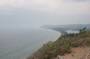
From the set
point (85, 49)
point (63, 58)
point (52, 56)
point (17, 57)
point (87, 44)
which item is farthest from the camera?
point (17, 57)

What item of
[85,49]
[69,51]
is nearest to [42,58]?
[69,51]

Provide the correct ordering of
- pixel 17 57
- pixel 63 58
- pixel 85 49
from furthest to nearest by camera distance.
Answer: pixel 17 57 < pixel 85 49 < pixel 63 58

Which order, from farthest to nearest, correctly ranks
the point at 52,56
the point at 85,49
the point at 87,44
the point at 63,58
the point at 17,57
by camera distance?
the point at 17,57 < the point at 87,44 < the point at 85,49 < the point at 52,56 < the point at 63,58

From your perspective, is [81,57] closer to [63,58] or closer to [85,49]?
[63,58]

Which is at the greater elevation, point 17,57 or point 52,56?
point 52,56

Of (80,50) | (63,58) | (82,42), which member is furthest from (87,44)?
(63,58)

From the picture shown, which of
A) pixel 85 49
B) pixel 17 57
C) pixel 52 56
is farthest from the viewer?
pixel 17 57

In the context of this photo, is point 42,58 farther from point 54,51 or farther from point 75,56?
point 75,56

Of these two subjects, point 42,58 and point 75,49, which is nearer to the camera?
point 42,58

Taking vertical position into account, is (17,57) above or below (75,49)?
below
